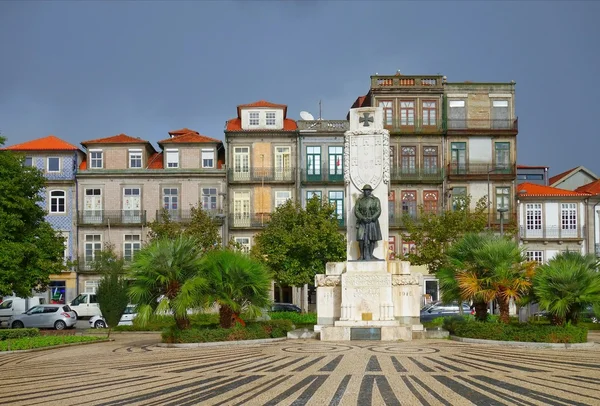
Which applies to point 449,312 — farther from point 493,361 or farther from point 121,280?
point 493,361

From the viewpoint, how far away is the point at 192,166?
188 ft

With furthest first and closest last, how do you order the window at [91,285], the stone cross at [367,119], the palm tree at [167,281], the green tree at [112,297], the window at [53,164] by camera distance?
the window at [53,164] < the window at [91,285] < the green tree at [112,297] < the stone cross at [367,119] < the palm tree at [167,281]

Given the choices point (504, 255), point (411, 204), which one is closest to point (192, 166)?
point (411, 204)

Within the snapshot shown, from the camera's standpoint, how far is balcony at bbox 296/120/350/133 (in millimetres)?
57781

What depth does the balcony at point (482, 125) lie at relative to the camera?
186 feet

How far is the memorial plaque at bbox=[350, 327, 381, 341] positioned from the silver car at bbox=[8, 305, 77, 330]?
73.0 feet

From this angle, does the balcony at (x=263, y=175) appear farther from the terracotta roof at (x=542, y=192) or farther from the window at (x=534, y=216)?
the window at (x=534, y=216)

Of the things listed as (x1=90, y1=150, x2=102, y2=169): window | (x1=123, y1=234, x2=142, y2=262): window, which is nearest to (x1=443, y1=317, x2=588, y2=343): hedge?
(x1=123, y1=234, x2=142, y2=262): window

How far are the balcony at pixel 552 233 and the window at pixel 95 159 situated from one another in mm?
33811

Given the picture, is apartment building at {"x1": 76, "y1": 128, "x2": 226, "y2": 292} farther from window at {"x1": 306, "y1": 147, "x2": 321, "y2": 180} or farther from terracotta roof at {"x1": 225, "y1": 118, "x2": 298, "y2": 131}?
window at {"x1": 306, "y1": 147, "x2": 321, "y2": 180}

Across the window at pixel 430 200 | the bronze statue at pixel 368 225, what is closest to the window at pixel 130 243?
the window at pixel 430 200

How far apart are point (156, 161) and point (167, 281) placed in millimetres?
37598

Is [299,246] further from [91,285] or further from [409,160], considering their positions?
[91,285]

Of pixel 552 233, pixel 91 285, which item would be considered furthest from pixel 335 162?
pixel 91 285
